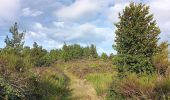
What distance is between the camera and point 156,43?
65.8 feet

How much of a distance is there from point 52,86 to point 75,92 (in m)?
3.09

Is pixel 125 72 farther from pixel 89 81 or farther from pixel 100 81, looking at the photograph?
pixel 89 81

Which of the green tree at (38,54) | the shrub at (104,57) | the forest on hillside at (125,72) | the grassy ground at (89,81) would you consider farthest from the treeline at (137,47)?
the shrub at (104,57)

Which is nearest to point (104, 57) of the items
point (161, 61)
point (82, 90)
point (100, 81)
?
point (100, 81)

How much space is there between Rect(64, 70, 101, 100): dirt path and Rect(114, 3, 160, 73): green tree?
4113 mm

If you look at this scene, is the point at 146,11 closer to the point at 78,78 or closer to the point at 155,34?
the point at 155,34

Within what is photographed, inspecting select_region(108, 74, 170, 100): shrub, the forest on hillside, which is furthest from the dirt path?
select_region(108, 74, 170, 100): shrub

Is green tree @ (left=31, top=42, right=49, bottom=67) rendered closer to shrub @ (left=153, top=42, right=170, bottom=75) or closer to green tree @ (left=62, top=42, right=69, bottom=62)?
green tree @ (left=62, top=42, right=69, bottom=62)

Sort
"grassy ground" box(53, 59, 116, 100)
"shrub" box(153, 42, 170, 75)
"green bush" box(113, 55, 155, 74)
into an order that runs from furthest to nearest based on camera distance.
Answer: "grassy ground" box(53, 59, 116, 100)
"green bush" box(113, 55, 155, 74)
"shrub" box(153, 42, 170, 75)

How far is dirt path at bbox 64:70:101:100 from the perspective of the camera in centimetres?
2355

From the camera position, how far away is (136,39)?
1977 cm

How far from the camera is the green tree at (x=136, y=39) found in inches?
775

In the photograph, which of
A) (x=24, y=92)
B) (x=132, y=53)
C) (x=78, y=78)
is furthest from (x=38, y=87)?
(x=78, y=78)

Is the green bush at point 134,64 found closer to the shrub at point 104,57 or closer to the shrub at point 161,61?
the shrub at point 161,61
